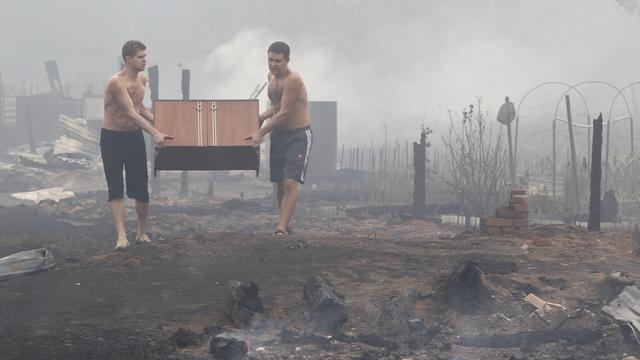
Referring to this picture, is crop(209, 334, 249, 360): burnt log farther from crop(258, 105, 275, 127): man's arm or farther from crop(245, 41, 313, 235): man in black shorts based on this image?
crop(258, 105, 275, 127): man's arm

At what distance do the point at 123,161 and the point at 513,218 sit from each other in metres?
3.79

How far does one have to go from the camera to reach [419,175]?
34.7 ft

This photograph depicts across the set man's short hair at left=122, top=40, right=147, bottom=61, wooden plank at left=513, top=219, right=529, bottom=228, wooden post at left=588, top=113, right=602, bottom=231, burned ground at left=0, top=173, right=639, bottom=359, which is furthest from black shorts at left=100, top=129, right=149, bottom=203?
wooden post at left=588, top=113, right=602, bottom=231

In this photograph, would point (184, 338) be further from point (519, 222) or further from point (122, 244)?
point (519, 222)

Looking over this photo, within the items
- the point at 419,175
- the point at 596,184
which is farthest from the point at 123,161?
the point at 419,175

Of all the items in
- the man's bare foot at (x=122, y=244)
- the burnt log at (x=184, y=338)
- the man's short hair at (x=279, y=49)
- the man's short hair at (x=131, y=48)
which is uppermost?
the man's short hair at (x=279, y=49)

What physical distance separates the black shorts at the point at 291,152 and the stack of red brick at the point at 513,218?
2.06 m

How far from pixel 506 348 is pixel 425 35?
3181cm

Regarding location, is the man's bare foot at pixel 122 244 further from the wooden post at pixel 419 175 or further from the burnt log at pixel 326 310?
the wooden post at pixel 419 175

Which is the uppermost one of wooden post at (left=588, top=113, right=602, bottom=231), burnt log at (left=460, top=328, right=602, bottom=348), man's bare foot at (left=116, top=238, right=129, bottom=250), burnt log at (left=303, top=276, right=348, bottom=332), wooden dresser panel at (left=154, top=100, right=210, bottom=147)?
wooden dresser panel at (left=154, top=100, right=210, bottom=147)

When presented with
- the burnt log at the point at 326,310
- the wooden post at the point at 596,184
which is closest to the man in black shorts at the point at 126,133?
the burnt log at the point at 326,310

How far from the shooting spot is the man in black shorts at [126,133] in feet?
20.0

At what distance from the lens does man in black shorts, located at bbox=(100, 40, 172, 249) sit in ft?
20.0

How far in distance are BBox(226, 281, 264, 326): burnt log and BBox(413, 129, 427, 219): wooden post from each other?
21.0ft
